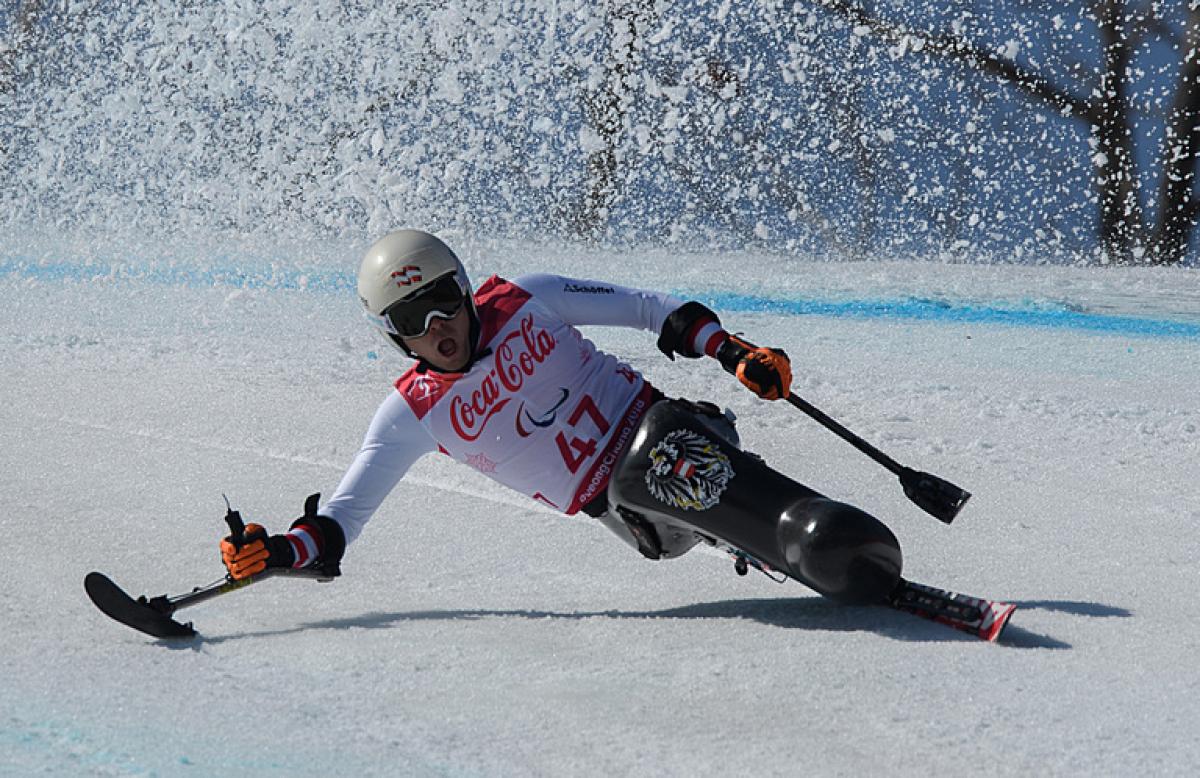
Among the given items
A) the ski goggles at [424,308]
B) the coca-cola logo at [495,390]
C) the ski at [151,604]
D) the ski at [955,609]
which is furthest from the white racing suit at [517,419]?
the ski at [955,609]

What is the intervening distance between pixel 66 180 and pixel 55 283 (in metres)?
3.58

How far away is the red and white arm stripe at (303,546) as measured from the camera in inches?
109

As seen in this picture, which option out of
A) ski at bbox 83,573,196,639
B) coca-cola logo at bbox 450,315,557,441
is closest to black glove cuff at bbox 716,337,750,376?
coca-cola logo at bbox 450,315,557,441

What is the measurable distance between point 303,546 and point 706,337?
1030 millimetres

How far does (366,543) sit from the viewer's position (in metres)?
3.56

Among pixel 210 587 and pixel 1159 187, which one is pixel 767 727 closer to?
pixel 210 587

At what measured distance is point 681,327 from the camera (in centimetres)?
307

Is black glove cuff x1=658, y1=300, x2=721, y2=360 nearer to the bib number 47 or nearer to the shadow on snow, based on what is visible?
the bib number 47

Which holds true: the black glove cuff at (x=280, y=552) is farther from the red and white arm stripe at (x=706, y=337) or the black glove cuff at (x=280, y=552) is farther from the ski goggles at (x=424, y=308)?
the red and white arm stripe at (x=706, y=337)

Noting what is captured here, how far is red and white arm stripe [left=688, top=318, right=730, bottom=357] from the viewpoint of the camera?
3.02m

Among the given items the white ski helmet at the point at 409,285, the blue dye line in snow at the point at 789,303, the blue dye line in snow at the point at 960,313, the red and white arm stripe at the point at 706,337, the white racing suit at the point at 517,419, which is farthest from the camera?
the blue dye line in snow at the point at 789,303

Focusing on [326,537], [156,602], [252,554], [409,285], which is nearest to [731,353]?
[409,285]

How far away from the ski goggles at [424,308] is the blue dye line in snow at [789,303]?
5.74m

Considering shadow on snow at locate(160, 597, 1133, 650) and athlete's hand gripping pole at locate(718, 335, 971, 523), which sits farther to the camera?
athlete's hand gripping pole at locate(718, 335, 971, 523)
